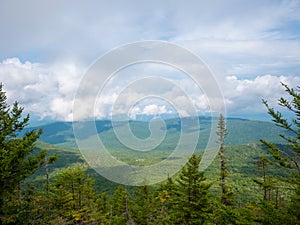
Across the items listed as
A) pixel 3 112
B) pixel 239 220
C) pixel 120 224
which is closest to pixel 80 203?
pixel 120 224

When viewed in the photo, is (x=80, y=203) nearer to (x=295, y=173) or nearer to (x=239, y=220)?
(x=239, y=220)

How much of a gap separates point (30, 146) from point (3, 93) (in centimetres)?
427

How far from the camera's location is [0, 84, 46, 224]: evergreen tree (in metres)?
14.3

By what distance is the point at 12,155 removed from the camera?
47.7 feet

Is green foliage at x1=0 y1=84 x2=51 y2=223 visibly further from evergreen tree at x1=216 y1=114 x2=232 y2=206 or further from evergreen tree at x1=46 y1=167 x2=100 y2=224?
evergreen tree at x1=216 y1=114 x2=232 y2=206

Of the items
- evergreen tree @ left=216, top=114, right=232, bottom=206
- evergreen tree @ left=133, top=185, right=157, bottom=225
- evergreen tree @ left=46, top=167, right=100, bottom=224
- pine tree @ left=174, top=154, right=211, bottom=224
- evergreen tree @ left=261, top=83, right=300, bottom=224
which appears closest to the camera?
evergreen tree @ left=261, top=83, right=300, bottom=224

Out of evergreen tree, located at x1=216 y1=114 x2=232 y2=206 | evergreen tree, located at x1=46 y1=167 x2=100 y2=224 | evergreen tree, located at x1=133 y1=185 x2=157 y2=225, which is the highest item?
evergreen tree, located at x1=216 y1=114 x2=232 y2=206

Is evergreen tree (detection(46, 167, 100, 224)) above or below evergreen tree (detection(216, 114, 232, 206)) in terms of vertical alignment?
below

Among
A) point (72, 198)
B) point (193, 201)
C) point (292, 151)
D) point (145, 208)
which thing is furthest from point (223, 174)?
point (145, 208)

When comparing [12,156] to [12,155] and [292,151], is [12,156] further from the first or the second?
[292,151]

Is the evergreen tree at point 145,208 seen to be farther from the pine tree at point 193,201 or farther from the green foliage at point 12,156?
the green foliage at point 12,156

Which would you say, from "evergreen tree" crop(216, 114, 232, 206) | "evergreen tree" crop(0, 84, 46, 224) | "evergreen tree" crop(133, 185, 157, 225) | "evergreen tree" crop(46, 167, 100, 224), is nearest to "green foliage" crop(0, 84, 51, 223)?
"evergreen tree" crop(0, 84, 46, 224)

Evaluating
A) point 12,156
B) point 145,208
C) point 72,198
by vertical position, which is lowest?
point 145,208

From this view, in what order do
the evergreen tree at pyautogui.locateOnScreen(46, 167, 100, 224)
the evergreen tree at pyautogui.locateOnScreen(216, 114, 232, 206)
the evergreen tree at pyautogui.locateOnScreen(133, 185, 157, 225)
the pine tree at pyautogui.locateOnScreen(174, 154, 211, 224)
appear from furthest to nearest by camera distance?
the evergreen tree at pyautogui.locateOnScreen(133, 185, 157, 225)
the evergreen tree at pyautogui.locateOnScreen(46, 167, 100, 224)
the evergreen tree at pyautogui.locateOnScreen(216, 114, 232, 206)
the pine tree at pyautogui.locateOnScreen(174, 154, 211, 224)
